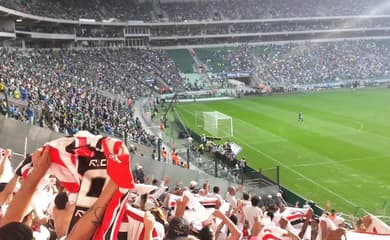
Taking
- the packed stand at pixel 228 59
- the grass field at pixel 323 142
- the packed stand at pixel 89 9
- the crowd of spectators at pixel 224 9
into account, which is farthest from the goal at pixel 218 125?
the crowd of spectators at pixel 224 9

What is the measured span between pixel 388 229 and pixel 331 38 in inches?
2716

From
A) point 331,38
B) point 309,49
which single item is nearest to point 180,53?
point 309,49

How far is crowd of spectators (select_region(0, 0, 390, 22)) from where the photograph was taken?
65.8 metres

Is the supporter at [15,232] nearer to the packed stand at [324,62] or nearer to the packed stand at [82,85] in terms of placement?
the packed stand at [82,85]

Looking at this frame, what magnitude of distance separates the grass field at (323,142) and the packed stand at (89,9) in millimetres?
20699

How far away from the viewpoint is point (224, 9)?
7319cm

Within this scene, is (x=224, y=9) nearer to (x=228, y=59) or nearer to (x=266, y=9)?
(x=266, y=9)

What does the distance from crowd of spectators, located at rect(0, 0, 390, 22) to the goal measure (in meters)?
34.6

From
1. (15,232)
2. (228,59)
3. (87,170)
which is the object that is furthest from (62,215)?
(228,59)

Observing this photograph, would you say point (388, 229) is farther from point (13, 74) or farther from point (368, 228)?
point (13, 74)

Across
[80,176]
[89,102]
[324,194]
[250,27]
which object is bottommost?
[324,194]

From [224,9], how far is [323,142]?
1943 inches

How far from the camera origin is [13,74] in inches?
1056

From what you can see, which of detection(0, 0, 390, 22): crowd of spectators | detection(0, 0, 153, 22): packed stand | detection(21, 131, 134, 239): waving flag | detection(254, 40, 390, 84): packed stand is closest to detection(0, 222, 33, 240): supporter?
detection(21, 131, 134, 239): waving flag
